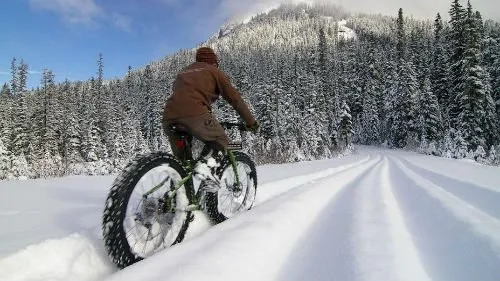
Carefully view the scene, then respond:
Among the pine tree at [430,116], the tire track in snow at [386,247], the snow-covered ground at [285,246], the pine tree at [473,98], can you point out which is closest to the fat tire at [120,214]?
the snow-covered ground at [285,246]

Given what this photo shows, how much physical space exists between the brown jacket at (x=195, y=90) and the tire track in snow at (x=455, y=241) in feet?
7.70

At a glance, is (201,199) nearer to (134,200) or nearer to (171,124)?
(171,124)

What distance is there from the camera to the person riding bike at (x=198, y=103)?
3742 millimetres

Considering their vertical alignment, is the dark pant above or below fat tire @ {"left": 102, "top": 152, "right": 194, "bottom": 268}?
above

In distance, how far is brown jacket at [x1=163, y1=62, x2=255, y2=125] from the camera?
147 inches

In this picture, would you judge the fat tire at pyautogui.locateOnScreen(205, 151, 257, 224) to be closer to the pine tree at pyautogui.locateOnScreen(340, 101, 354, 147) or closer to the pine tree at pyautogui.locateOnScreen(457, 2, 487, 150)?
the pine tree at pyautogui.locateOnScreen(457, 2, 487, 150)

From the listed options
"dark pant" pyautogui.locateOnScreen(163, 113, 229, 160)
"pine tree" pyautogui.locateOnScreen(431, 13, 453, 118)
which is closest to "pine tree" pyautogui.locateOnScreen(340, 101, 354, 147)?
"pine tree" pyautogui.locateOnScreen(431, 13, 453, 118)

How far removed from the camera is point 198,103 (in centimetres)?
379

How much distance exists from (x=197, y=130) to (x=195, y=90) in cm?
40

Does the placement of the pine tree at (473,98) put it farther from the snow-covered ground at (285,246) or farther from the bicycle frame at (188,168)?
the bicycle frame at (188,168)

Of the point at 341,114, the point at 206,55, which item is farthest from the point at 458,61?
the point at 206,55

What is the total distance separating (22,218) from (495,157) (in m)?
27.0

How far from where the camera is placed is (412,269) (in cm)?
266

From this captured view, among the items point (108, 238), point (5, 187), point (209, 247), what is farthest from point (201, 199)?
point (5, 187)
